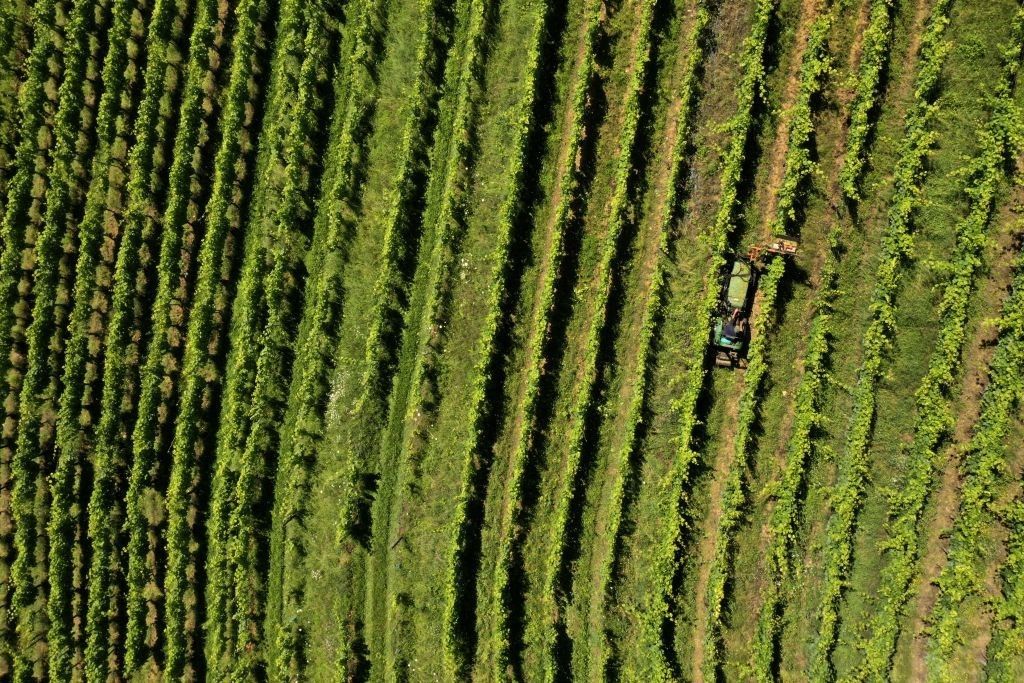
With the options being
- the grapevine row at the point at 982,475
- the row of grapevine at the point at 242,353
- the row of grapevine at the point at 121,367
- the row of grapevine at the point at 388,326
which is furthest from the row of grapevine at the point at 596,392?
the row of grapevine at the point at 121,367

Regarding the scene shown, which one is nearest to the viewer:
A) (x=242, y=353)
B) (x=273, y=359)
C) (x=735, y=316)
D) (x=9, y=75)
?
→ (x=735, y=316)

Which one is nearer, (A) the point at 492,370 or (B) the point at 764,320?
(B) the point at 764,320

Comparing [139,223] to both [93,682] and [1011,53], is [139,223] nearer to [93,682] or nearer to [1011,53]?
[93,682]

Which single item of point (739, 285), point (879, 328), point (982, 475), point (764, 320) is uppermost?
point (739, 285)

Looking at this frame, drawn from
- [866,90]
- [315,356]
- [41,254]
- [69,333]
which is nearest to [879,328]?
[866,90]

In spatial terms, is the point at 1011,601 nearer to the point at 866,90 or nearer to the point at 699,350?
the point at 699,350

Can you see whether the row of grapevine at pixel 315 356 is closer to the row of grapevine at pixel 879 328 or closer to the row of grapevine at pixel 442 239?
the row of grapevine at pixel 442 239

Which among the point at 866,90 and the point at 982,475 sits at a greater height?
the point at 866,90
